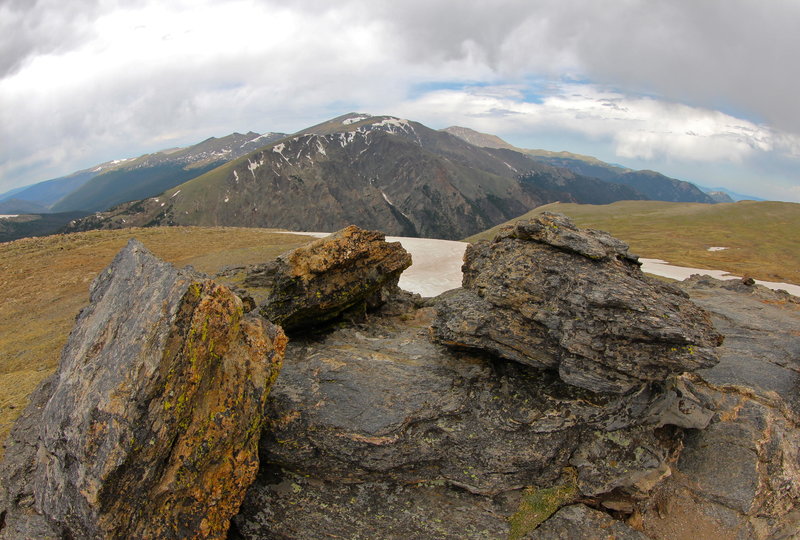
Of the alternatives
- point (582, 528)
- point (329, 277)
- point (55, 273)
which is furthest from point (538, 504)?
point (55, 273)

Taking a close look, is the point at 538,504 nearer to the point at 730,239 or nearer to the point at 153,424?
the point at 153,424

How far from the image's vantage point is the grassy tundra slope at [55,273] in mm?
24884

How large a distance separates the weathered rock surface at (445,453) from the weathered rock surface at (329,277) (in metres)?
4.21

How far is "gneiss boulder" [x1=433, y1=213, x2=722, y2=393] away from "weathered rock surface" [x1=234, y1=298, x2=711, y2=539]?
4.75 ft

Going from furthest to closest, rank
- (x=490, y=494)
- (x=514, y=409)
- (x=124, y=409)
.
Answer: (x=514, y=409), (x=490, y=494), (x=124, y=409)

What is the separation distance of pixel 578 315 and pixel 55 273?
184 feet

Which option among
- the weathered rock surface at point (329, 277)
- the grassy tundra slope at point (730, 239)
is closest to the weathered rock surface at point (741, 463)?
the weathered rock surface at point (329, 277)

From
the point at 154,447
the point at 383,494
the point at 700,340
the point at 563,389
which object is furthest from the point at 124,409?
the point at 700,340

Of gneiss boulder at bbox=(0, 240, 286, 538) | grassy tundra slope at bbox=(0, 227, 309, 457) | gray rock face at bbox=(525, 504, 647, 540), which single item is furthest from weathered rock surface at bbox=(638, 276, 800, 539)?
grassy tundra slope at bbox=(0, 227, 309, 457)

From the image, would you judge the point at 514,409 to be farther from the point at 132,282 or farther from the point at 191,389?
the point at 132,282

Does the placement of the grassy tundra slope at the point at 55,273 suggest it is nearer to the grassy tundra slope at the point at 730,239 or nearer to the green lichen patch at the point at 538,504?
the green lichen patch at the point at 538,504

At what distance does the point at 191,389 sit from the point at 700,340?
594 inches

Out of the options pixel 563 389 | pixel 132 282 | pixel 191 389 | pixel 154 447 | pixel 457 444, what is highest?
pixel 132 282

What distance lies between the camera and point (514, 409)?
539 inches
